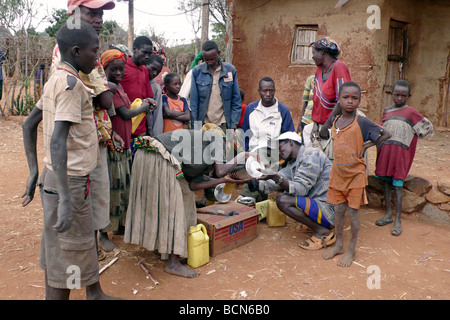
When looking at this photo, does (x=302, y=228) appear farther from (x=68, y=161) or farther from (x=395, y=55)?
(x=395, y=55)

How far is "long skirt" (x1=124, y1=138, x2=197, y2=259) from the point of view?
2799mm

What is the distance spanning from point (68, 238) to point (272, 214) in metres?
2.35

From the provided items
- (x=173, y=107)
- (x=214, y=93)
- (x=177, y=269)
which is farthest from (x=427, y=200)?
(x=173, y=107)

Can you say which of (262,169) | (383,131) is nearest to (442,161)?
(383,131)

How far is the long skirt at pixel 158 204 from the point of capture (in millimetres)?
2799

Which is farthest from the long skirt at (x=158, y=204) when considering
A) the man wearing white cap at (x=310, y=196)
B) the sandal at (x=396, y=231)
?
the sandal at (x=396, y=231)

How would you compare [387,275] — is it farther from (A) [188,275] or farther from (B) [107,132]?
(B) [107,132]

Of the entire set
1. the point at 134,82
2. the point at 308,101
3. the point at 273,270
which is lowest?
the point at 273,270

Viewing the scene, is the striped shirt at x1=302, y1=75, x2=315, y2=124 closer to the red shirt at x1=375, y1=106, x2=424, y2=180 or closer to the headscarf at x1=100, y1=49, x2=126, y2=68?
the red shirt at x1=375, y1=106, x2=424, y2=180

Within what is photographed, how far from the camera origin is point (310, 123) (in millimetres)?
4207

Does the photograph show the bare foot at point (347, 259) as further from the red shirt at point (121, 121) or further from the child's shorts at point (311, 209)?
the red shirt at point (121, 121)

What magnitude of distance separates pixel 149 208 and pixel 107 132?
69 centimetres

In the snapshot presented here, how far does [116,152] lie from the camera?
10.3 feet

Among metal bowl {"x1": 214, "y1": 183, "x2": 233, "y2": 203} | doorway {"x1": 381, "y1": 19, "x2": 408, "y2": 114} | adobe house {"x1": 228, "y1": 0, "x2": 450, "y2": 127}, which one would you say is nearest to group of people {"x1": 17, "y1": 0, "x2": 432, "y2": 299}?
metal bowl {"x1": 214, "y1": 183, "x2": 233, "y2": 203}
